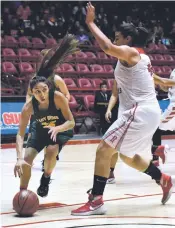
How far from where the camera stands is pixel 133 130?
16.6 feet

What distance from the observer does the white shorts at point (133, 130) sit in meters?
5.04

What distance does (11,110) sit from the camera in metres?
12.9

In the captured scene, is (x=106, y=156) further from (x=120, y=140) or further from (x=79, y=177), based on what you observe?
(x=79, y=177)

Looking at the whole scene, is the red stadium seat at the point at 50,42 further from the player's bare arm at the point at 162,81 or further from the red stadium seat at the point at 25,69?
the player's bare arm at the point at 162,81

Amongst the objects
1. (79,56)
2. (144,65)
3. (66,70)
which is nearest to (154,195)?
(144,65)

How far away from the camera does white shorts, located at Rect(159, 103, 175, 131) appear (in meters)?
7.91

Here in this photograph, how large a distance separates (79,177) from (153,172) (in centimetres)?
223

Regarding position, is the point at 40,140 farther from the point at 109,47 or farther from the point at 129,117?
the point at 109,47

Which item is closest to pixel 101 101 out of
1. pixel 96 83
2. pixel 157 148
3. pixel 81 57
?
pixel 96 83

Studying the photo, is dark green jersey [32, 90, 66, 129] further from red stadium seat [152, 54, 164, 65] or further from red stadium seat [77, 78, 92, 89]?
red stadium seat [152, 54, 164, 65]

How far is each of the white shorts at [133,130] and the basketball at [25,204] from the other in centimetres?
86

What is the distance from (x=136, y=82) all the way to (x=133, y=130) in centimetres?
45

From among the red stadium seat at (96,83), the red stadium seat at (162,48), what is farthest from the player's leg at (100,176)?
the red stadium seat at (162,48)

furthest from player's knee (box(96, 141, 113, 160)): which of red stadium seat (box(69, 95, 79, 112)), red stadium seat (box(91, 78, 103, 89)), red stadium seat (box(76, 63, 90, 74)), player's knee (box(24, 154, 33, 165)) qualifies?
red stadium seat (box(76, 63, 90, 74))
